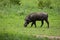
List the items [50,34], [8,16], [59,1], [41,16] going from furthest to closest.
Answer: [59,1] → [8,16] → [41,16] → [50,34]

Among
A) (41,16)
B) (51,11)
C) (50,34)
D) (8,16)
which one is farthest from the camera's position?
(51,11)

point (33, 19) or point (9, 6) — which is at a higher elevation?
point (33, 19)

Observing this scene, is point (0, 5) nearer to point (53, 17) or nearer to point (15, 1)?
point (15, 1)

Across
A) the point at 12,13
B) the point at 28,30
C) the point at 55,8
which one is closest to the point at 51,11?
the point at 55,8

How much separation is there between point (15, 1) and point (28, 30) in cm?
1214

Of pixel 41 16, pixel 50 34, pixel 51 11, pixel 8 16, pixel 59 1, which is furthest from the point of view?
pixel 59 1

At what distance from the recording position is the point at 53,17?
25375 millimetres

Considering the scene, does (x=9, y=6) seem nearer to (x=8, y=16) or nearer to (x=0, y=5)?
(x=0, y=5)

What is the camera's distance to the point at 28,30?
1866cm

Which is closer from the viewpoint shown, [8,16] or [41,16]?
[41,16]

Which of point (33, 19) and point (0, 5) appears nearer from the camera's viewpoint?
point (33, 19)

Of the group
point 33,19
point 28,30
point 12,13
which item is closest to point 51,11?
point 12,13

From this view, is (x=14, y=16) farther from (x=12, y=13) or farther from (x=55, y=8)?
(x=55, y=8)

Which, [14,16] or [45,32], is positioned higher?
[45,32]
